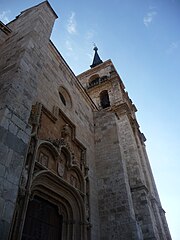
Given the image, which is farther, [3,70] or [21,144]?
[3,70]

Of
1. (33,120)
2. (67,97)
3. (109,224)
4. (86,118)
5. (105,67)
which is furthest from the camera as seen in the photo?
(105,67)

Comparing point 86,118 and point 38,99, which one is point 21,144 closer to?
point 38,99

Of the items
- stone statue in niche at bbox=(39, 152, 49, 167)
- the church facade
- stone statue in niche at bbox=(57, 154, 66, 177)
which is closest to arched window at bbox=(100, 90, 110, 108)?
the church facade

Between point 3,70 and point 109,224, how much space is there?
4.86 m

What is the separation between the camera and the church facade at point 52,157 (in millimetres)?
3209

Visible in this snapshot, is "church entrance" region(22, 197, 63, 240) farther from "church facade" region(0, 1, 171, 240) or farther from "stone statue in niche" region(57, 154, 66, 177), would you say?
"stone statue in niche" region(57, 154, 66, 177)

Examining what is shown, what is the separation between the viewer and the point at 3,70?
4.13m

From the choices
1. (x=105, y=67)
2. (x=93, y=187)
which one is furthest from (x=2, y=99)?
(x=105, y=67)

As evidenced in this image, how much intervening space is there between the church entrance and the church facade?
0.02 metres

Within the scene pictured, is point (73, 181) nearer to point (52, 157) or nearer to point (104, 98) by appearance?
point (52, 157)

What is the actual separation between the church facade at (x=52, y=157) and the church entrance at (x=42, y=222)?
2 cm

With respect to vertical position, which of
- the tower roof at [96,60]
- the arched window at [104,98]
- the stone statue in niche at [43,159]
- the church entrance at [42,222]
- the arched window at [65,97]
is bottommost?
the church entrance at [42,222]

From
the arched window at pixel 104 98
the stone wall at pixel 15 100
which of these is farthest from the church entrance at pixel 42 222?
the arched window at pixel 104 98

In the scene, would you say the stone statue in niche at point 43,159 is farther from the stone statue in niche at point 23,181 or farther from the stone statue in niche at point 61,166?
the stone statue in niche at point 23,181
